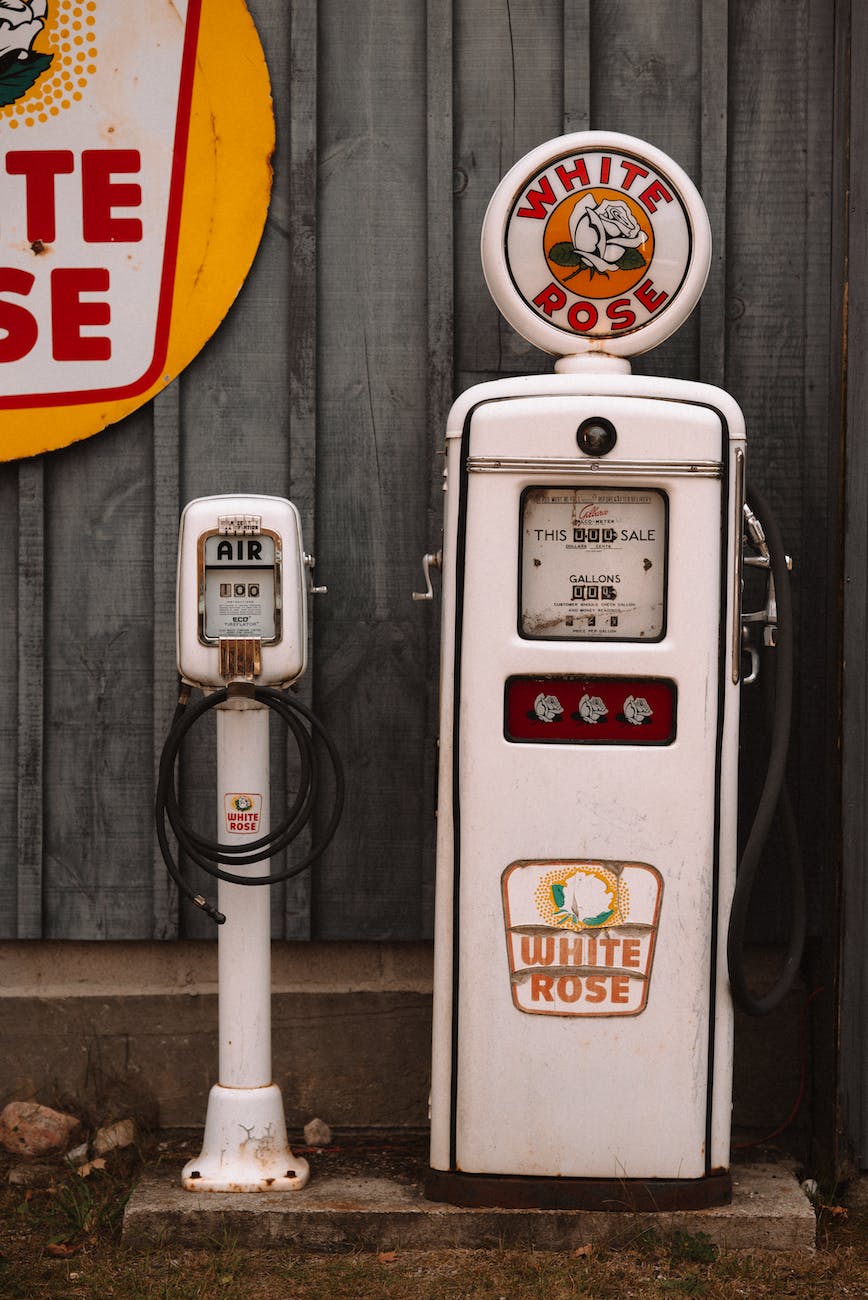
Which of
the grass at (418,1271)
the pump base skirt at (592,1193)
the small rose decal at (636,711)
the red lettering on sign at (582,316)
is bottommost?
the grass at (418,1271)

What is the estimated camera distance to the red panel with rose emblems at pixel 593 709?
11.1 feet

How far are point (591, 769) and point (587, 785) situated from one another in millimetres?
40

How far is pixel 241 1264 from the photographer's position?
335cm

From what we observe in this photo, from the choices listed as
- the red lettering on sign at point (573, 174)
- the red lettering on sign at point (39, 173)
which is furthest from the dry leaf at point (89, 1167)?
the red lettering on sign at point (573, 174)

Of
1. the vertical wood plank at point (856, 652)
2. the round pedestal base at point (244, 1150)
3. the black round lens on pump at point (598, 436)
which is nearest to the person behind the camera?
the black round lens on pump at point (598, 436)

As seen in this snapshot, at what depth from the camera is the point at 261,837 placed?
3.66 m

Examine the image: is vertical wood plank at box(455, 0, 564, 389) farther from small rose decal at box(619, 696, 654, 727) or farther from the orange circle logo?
small rose decal at box(619, 696, 654, 727)

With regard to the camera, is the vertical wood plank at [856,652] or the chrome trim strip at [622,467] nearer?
the chrome trim strip at [622,467]

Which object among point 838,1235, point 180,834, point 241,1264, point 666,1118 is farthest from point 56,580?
point 838,1235

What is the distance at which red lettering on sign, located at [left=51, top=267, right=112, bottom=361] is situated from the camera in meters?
4.06

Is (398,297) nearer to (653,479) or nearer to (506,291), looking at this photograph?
(506,291)

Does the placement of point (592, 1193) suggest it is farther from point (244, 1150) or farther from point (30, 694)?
point (30, 694)

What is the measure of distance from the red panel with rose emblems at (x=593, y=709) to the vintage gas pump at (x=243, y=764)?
52 cm

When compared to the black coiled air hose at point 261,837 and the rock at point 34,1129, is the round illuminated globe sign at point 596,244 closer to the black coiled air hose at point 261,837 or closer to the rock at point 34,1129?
the black coiled air hose at point 261,837
